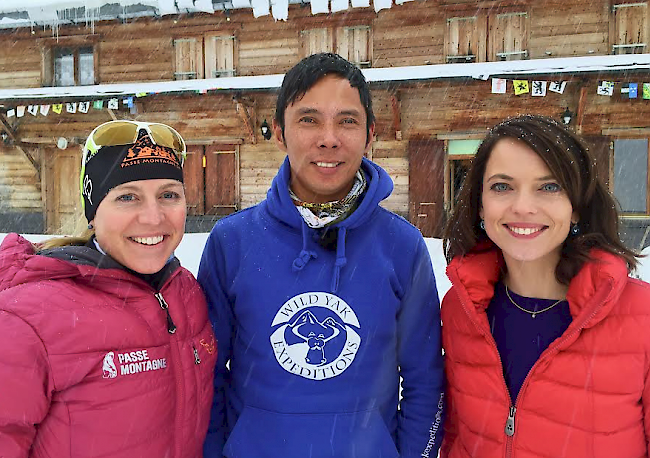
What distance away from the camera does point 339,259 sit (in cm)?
204

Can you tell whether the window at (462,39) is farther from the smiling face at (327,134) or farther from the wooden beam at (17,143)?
the wooden beam at (17,143)

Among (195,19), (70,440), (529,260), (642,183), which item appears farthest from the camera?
(195,19)

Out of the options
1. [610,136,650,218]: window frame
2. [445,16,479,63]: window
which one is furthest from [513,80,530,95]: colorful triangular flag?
[610,136,650,218]: window frame

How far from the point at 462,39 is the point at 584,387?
11615 mm

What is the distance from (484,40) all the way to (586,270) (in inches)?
449

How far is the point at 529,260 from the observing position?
200 centimetres

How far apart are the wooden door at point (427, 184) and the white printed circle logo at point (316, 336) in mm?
10166

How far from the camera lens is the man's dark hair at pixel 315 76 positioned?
211 cm

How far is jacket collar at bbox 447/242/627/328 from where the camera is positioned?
5.77 feet

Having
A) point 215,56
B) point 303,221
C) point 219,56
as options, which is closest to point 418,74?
point 219,56

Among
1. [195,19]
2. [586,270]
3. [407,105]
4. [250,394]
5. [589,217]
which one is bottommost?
[250,394]

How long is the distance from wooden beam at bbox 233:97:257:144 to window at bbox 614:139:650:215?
337 inches

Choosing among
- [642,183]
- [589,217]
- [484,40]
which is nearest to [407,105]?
[484,40]

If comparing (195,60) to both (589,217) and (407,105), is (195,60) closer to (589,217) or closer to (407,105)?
(407,105)
